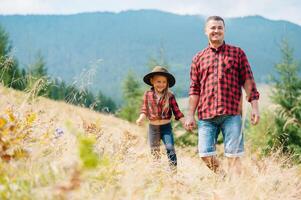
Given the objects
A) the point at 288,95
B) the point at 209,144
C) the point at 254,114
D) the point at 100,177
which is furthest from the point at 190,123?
the point at 288,95

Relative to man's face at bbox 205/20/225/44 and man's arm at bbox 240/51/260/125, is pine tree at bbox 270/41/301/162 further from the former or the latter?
man's face at bbox 205/20/225/44

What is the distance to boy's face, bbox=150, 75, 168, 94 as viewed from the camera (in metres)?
5.93

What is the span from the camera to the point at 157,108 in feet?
19.3

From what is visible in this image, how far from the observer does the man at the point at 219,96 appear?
4.85 meters

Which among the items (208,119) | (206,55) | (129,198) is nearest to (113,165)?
(129,198)

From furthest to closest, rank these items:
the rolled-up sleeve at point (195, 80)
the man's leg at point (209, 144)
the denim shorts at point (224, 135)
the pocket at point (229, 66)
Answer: the rolled-up sleeve at point (195, 80) → the pocket at point (229, 66) → the man's leg at point (209, 144) → the denim shorts at point (224, 135)

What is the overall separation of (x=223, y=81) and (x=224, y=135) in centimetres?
58

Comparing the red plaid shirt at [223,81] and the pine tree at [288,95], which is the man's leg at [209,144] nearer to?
the red plaid shirt at [223,81]

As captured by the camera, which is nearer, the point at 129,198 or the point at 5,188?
the point at 5,188

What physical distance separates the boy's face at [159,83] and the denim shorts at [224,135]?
3.39 ft

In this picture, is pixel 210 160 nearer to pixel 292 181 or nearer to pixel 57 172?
pixel 292 181

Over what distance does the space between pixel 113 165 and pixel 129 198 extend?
833 millimetres

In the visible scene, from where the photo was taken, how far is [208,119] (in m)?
5.01

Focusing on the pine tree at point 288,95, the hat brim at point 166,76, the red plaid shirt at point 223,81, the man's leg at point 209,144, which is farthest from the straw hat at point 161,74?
the pine tree at point 288,95
